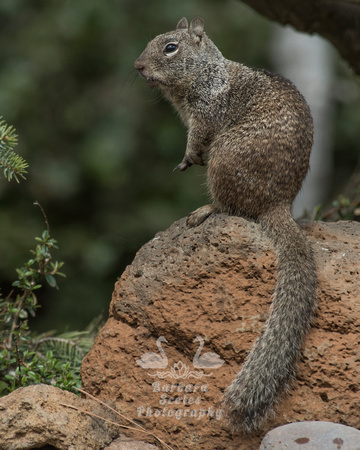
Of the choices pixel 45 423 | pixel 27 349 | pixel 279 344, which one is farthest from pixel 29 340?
pixel 279 344

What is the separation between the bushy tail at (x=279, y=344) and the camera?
12.5ft

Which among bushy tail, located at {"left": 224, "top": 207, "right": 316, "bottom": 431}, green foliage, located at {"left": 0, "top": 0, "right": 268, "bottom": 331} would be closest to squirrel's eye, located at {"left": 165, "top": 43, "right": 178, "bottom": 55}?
bushy tail, located at {"left": 224, "top": 207, "right": 316, "bottom": 431}

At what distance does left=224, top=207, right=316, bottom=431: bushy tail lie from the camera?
379 cm

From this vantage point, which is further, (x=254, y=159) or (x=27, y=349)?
(x=27, y=349)

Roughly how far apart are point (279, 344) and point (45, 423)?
53.6 inches

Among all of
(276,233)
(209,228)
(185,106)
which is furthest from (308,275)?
(185,106)

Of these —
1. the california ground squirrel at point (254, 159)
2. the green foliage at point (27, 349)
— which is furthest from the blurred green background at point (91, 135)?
the california ground squirrel at point (254, 159)

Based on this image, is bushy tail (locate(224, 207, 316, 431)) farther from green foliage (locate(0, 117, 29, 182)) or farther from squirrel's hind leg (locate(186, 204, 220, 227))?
green foliage (locate(0, 117, 29, 182))

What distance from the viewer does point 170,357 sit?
4.11 meters

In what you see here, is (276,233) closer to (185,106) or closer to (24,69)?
(185,106)

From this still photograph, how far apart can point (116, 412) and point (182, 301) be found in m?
0.76
